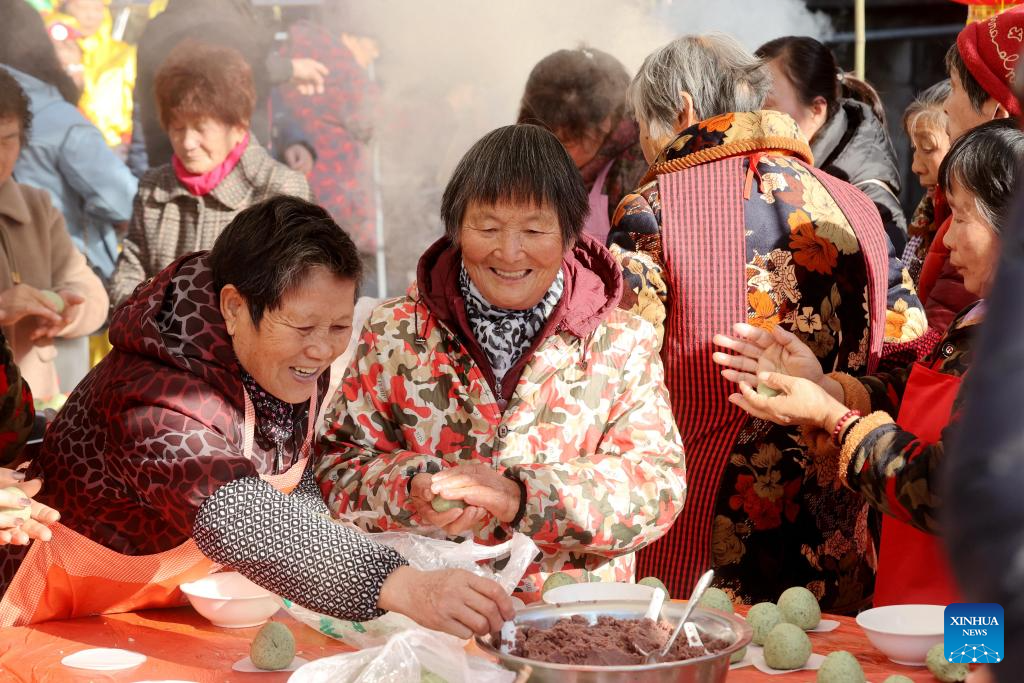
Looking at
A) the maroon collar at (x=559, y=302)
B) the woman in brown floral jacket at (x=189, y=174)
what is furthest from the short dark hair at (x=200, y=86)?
the maroon collar at (x=559, y=302)

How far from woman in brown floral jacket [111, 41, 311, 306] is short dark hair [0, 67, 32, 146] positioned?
19.4 inches

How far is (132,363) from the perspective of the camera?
1.98 metres

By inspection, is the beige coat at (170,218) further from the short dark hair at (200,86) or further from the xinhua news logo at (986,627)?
the xinhua news logo at (986,627)

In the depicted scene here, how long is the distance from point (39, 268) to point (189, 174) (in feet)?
2.16

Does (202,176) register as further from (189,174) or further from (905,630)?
(905,630)

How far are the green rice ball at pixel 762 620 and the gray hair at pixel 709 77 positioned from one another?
144cm

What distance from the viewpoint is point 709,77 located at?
2.88 meters

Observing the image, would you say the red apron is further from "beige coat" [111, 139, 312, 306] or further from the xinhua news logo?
"beige coat" [111, 139, 312, 306]

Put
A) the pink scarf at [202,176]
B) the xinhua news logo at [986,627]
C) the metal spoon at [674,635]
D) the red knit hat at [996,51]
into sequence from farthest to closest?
the pink scarf at [202,176], the red knit hat at [996,51], the metal spoon at [674,635], the xinhua news logo at [986,627]

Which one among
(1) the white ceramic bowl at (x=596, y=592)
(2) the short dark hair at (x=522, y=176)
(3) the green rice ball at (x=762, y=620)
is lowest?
(3) the green rice ball at (x=762, y=620)

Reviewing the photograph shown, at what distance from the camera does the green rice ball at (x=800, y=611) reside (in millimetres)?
1923

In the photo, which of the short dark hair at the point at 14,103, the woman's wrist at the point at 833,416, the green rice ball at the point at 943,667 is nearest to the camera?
the green rice ball at the point at 943,667

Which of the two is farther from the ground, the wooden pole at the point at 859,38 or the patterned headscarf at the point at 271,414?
the wooden pole at the point at 859,38

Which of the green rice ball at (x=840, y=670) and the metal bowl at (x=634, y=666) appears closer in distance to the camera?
the metal bowl at (x=634, y=666)
